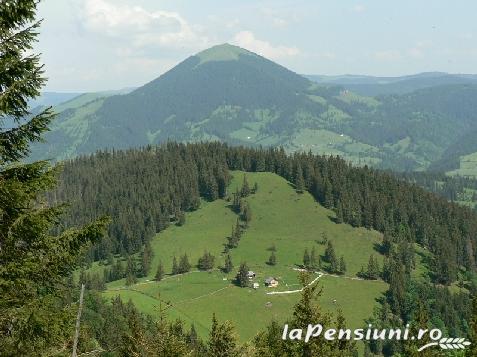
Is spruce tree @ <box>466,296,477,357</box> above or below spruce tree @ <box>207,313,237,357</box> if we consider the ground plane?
below

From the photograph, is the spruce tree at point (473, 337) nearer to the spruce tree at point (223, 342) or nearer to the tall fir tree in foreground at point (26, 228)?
the spruce tree at point (223, 342)

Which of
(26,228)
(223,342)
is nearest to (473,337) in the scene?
(223,342)

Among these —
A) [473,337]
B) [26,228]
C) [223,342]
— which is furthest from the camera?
[473,337]

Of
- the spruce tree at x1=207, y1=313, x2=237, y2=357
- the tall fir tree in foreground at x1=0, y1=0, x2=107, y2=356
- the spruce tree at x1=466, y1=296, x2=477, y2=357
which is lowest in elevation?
the spruce tree at x1=466, y1=296, x2=477, y2=357

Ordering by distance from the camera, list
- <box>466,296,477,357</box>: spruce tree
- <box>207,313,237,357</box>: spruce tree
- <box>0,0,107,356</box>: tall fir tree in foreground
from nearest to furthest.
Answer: <box>0,0,107,356</box>: tall fir tree in foreground
<box>207,313,237,357</box>: spruce tree
<box>466,296,477,357</box>: spruce tree

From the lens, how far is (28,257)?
57.9 ft

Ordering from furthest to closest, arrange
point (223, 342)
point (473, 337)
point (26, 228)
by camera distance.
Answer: point (473, 337)
point (223, 342)
point (26, 228)

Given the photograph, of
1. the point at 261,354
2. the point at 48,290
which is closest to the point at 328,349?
the point at 261,354

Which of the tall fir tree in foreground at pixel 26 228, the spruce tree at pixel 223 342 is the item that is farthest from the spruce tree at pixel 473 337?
the tall fir tree in foreground at pixel 26 228

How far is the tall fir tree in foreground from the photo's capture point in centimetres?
1667

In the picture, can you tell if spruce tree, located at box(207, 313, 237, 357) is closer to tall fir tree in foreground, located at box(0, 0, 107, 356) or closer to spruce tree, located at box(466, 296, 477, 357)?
tall fir tree in foreground, located at box(0, 0, 107, 356)

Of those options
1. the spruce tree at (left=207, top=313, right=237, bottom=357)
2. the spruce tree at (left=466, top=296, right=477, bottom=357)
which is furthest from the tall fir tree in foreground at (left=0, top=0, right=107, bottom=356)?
the spruce tree at (left=466, top=296, right=477, bottom=357)

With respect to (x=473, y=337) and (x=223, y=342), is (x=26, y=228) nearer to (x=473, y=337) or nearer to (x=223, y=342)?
(x=223, y=342)

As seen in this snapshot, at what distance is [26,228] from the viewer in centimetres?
1725
